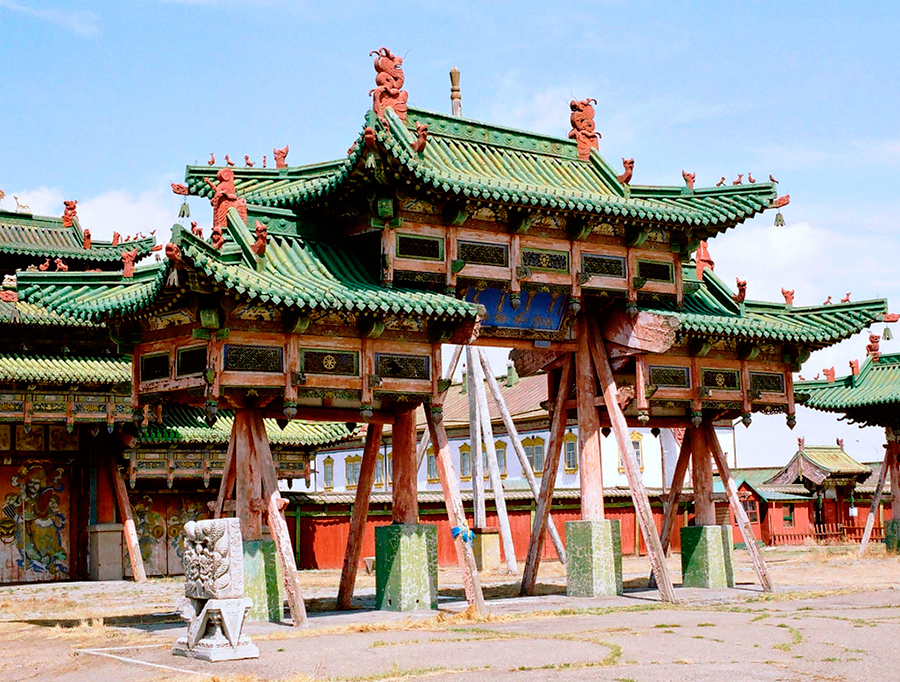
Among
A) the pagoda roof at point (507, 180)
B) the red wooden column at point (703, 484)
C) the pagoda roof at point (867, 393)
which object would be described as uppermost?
the pagoda roof at point (507, 180)

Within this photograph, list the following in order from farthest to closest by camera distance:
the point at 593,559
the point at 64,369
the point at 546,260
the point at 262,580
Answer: the point at 64,369, the point at 593,559, the point at 546,260, the point at 262,580

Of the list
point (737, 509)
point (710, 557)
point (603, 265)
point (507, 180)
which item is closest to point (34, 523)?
point (507, 180)

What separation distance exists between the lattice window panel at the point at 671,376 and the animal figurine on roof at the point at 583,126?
438cm

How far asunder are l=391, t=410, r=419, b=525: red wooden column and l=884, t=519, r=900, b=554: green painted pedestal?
23268mm

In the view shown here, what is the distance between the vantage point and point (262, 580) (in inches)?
651

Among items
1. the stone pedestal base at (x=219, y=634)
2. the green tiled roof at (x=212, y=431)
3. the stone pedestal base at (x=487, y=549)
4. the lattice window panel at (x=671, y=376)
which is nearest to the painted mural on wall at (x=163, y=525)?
the green tiled roof at (x=212, y=431)

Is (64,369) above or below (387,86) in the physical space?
below

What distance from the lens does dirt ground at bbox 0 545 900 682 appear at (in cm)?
1190

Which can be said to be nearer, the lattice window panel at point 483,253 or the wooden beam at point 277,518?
the wooden beam at point 277,518

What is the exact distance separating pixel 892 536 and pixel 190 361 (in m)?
27.7

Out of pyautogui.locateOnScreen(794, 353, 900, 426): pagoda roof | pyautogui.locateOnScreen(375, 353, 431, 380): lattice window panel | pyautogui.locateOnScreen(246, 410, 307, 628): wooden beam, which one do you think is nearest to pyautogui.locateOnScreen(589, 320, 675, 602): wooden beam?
pyautogui.locateOnScreen(375, 353, 431, 380): lattice window panel

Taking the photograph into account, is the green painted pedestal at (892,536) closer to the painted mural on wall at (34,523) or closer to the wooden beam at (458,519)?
the wooden beam at (458,519)

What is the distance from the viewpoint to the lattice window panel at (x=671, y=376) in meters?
20.4

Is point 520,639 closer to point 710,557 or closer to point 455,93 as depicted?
point 710,557
